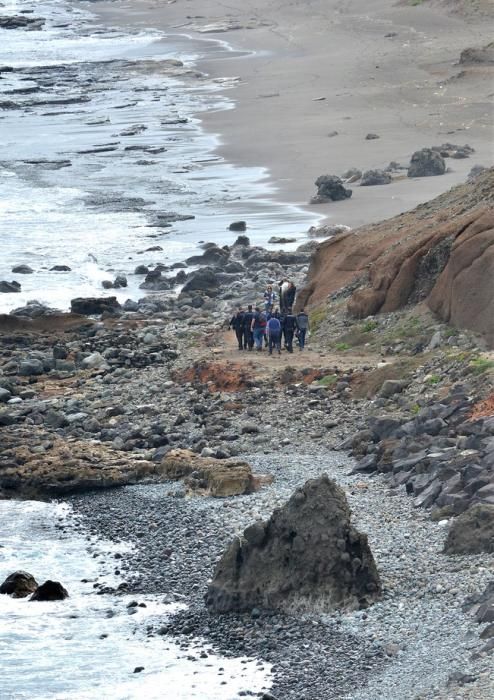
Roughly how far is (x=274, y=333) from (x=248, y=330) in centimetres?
68

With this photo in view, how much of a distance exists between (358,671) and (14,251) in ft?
93.0

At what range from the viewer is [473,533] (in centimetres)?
1614

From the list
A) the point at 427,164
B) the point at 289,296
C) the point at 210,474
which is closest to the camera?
the point at 210,474

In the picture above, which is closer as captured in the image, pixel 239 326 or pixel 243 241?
pixel 239 326

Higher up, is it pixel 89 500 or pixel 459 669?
pixel 459 669

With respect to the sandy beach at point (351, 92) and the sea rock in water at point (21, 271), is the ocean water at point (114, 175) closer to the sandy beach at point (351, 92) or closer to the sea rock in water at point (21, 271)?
the sea rock in water at point (21, 271)

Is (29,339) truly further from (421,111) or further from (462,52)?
(462,52)

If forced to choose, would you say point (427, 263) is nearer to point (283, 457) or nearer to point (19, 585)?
point (283, 457)

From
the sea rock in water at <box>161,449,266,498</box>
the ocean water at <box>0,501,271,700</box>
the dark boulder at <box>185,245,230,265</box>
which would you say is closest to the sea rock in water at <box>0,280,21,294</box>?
the dark boulder at <box>185,245,230,265</box>

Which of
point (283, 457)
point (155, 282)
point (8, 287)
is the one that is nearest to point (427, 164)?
point (155, 282)

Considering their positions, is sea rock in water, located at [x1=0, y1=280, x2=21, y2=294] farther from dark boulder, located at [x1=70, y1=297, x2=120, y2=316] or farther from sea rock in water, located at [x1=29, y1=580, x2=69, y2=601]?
sea rock in water, located at [x1=29, y1=580, x2=69, y2=601]

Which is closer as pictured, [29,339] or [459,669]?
[459,669]

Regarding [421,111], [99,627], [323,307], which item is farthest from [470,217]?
[421,111]

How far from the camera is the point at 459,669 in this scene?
13.6 metres
